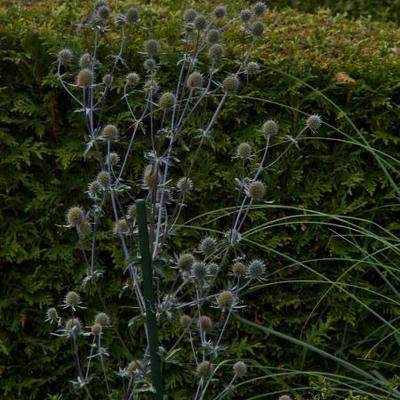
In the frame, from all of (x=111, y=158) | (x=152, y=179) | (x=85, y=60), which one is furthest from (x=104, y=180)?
(x=85, y=60)

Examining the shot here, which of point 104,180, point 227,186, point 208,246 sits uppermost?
point 104,180

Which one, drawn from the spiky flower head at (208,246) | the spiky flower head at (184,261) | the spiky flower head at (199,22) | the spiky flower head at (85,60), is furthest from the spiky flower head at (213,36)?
the spiky flower head at (184,261)

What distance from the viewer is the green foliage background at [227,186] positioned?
3.35 m

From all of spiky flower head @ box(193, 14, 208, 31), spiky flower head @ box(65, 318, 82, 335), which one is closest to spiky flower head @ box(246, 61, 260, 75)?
spiky flower head @ box(193, 14, 208, 31)

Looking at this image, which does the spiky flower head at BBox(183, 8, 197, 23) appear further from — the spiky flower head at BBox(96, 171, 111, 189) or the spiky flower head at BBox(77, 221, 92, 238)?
the spiky flower head at BBox(77, 221, 92, 238)

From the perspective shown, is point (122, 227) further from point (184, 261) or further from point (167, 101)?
point (167, 101)

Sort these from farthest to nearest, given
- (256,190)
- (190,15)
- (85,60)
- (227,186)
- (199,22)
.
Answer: (227,186)
(190,15)
(85,60)
(199,22)
(256,190)

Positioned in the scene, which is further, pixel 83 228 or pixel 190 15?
pixel 190 15

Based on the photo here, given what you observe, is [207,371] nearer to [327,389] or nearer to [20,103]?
[327,389]

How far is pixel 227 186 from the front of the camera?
11.2ft

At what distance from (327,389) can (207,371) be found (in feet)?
1.12

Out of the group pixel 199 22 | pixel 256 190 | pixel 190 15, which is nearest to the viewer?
pixel 256 190

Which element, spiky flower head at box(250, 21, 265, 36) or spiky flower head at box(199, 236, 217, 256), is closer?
spiky flower head at box(199, 236, 217, 256)

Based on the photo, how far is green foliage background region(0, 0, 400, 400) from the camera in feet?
→ 11.0
